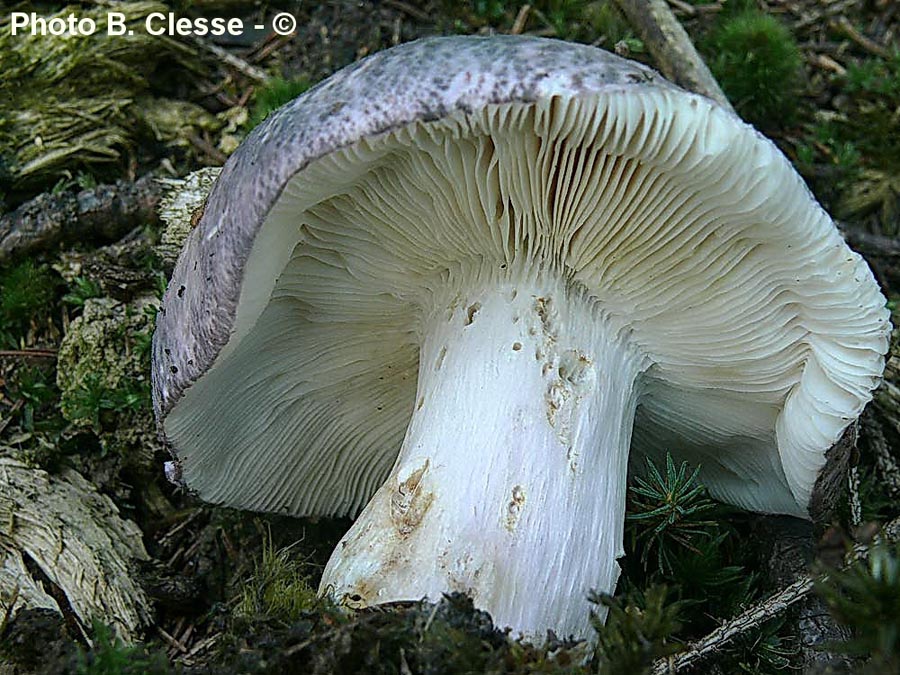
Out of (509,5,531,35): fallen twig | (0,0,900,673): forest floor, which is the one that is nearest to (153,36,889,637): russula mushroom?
(0,0,900,673): forest floor

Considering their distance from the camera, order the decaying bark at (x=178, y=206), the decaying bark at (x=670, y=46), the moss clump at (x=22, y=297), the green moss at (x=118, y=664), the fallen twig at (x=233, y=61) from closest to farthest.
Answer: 1. the green moss at (x=118, y=664)
2. the decaying bark at (x=178, y=206)
3. the moss clump at (x=22, y=297)
4. the decaying bark at (x=670, y=46)
5. the fallen twig at (x=233, y=61)

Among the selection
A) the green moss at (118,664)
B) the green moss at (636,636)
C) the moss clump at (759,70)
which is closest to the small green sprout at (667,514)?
the green moss at (636,636)

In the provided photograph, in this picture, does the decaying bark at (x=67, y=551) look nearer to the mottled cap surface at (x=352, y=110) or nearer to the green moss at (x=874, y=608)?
the mottled cap surface at (x=352, y=110)

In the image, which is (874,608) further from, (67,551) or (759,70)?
(759,70)

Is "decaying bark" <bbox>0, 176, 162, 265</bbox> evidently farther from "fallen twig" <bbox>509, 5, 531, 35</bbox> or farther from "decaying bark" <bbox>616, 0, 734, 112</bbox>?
"decaying bark" <bbox>616, 0, 734, 112</bbox>

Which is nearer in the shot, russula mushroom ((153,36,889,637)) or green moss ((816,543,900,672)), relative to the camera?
green moss ((816,543,900,672))

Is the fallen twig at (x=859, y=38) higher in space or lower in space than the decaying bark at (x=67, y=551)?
higher

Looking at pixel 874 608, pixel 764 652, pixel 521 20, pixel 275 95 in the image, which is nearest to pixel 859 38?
pixel 521 20
